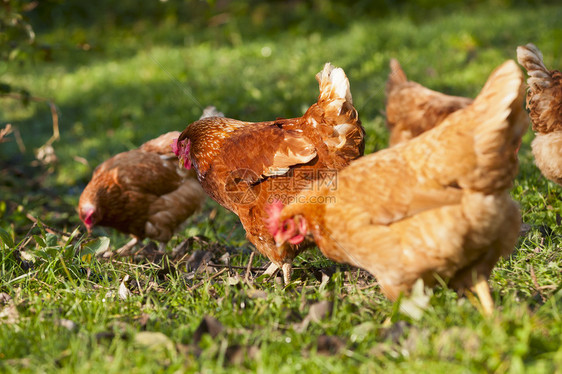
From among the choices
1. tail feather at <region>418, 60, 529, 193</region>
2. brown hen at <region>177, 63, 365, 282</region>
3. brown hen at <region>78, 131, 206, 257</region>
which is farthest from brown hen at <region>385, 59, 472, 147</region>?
brown hen at <region>78, 131, 206, 257</region>

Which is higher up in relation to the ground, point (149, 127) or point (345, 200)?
point (345, 200)

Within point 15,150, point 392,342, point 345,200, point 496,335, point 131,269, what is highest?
point 345,200

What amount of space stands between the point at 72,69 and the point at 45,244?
9.81 meters

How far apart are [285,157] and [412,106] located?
1.23 metres

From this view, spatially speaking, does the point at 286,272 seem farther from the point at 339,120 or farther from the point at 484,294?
the point at 484,294

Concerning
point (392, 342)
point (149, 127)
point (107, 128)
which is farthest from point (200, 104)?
point (392, 342)

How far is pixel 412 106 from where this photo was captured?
4105 millimetres

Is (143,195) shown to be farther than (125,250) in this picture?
Yes

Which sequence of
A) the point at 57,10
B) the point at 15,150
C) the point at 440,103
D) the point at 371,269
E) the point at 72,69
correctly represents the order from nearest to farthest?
the point at 371,269 → the point at 440,103 → the point at 15,150 → the point at 72,69 → the point at 57,10

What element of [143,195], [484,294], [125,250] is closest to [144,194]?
[143,195]

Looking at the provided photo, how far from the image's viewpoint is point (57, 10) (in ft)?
51.9

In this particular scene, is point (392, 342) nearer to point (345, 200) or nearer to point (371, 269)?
point (371, 269)


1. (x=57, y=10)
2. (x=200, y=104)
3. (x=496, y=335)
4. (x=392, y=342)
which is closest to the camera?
Answer: (x=496, y=335)

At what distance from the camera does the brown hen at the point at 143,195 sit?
4.89m
